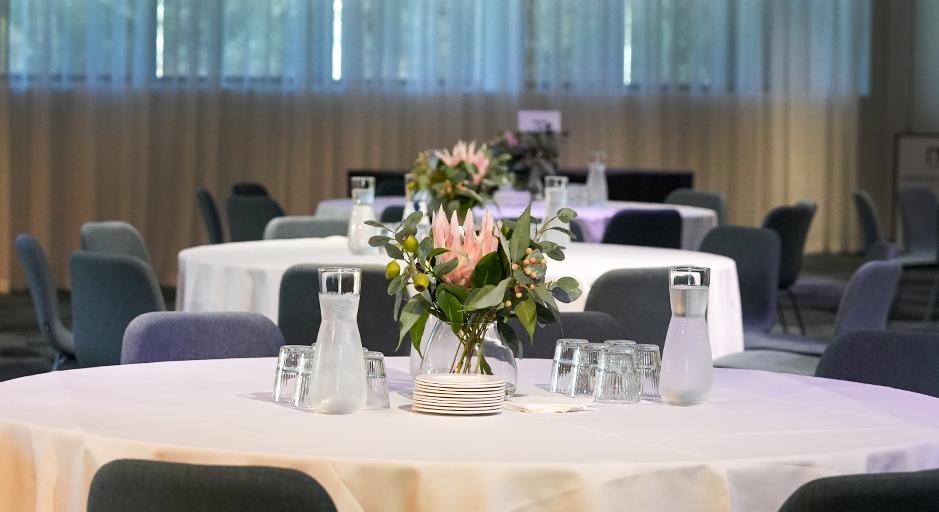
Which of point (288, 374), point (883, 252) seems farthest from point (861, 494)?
point (883, 252)

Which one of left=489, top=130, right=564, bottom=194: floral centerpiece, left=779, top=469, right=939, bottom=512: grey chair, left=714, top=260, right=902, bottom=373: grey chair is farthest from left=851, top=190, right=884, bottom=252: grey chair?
left=779, top=469, right=939, bottom=512: grey chair

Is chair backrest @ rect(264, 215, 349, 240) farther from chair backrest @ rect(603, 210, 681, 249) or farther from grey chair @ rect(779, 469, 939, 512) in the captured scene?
grey chair @ rect(779, 469, 939, 512)

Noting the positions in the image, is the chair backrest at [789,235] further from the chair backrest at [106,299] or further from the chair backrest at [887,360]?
the chair backrest at [887,360]

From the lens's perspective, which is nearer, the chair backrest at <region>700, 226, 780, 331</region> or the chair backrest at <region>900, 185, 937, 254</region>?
the chair backrest at <region>700, 226, 780, 331</region>

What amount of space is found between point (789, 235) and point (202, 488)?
656 cm

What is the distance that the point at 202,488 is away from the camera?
1967mm

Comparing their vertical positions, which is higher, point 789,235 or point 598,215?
point 598,215

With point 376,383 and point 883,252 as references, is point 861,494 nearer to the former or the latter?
point 376,383

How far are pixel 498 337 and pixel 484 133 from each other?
10.3 meters

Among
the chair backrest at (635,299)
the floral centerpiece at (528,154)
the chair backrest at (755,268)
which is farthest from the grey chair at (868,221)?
the chair backrest at (635,299)

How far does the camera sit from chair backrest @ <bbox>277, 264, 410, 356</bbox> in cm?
435

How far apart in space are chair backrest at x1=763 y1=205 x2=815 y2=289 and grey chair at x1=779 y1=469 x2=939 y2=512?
6.06 m

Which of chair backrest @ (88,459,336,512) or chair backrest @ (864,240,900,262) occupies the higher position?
chair backrest @ (864,240,900,262)

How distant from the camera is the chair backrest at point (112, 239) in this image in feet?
20.1
